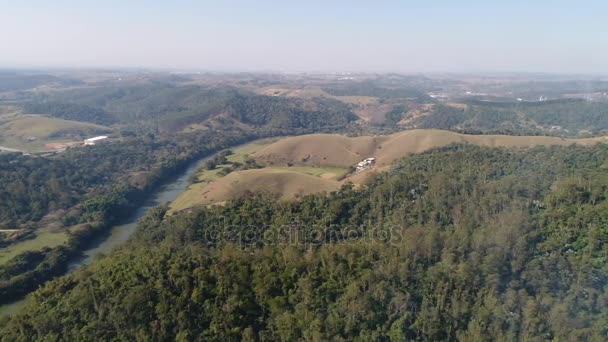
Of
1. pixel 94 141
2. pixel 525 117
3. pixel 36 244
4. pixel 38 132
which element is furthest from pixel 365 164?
pixel 38 132

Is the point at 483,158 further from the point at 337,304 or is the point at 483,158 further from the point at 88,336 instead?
the point at 88,336

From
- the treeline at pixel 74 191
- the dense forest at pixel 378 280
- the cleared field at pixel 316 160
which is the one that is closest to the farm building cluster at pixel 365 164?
the cleared field at pixel 316 160

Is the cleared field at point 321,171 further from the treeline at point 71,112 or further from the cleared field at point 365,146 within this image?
the treeline at point 71,112

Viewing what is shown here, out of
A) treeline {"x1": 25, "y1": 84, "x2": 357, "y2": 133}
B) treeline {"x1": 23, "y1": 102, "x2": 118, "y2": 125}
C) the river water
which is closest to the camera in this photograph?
the river water

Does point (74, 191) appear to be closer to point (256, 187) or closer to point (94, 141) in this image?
point (256, 187)

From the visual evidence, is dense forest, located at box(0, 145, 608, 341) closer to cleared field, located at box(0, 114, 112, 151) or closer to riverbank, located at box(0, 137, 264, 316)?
riverbank, located at box(0, 137, 264, 316)

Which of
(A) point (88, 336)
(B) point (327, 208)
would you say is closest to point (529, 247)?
(B) point (327, 208)

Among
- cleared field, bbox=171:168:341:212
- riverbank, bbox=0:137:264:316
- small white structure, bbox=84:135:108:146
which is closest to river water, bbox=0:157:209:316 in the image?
riverbank, bbox=0:137:264:316
